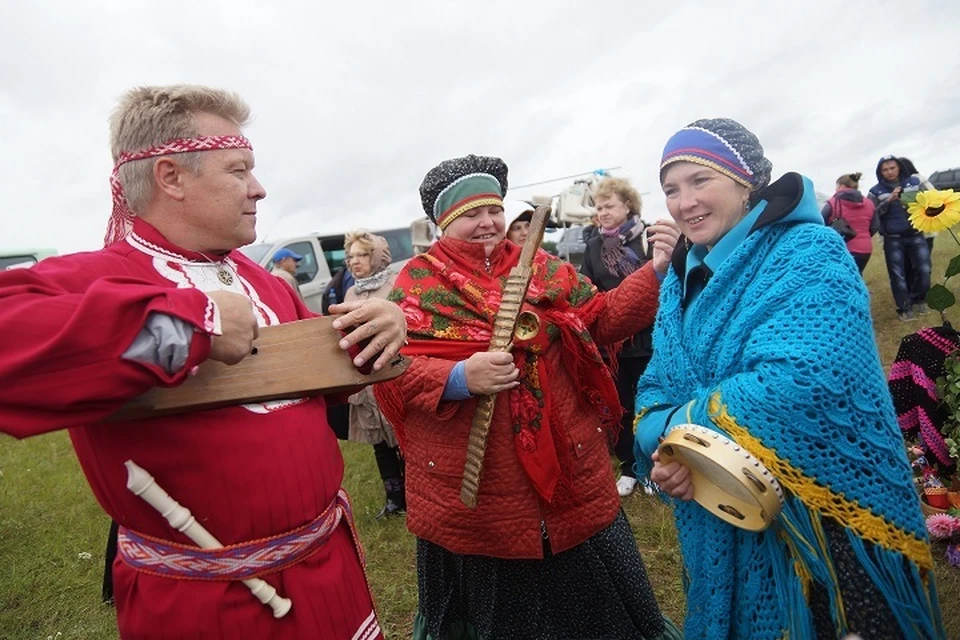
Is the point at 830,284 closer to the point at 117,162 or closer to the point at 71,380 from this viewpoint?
the point at 71,380

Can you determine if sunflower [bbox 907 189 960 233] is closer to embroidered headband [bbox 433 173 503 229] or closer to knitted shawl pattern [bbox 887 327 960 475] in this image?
knitted shawl pattern [bbox 887 327 960 475]

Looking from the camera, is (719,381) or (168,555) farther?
(719,381)

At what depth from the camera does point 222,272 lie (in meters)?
1.52

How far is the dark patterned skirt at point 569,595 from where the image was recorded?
2.30 metres

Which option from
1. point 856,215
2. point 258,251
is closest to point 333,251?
point 258,251

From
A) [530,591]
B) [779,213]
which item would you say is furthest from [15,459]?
[779,213]

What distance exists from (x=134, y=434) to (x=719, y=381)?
4.42 ft

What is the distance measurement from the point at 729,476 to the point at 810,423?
0.77 ft

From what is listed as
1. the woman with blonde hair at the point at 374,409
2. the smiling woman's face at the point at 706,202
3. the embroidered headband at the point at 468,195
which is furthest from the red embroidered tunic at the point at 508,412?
the woman with blonde hair at the point at 374,409

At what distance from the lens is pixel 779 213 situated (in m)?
1.51

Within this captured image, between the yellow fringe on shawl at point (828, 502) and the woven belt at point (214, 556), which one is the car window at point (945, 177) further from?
the woven belt at point (214, 556)

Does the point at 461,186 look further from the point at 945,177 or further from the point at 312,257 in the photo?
the point at 945,177

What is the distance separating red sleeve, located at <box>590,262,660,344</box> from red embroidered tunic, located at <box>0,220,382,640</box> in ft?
3.91

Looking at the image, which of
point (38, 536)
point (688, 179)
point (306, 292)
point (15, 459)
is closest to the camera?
point (688, 179)
